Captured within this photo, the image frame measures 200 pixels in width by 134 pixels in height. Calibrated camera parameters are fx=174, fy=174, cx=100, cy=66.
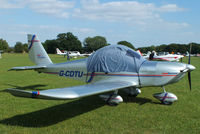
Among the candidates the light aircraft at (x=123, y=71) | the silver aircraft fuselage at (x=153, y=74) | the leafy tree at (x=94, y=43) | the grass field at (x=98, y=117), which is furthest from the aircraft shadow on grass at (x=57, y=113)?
the leafy tree at (x=94, y=43)

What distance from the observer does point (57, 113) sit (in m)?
5.34

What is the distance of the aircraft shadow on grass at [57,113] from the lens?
4598mm

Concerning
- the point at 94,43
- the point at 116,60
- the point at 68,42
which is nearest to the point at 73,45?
the point at 68,42

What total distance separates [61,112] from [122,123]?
2.00 metres

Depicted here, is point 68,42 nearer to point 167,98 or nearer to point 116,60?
point 116,60

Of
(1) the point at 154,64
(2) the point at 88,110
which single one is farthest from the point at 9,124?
(1) the point at 154,64

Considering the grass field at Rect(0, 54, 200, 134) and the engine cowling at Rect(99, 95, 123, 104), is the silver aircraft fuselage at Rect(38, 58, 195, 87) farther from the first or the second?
the grass field at Rect(0, 54, 200, 134)

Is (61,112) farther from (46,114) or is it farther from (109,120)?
(109,120)

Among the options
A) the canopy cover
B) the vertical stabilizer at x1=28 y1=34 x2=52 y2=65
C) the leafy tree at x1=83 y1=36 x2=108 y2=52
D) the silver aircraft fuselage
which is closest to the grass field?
the silver aircraft fuselage

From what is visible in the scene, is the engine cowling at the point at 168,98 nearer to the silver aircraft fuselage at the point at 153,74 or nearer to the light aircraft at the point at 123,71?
the light aircraft at the point at 123,71

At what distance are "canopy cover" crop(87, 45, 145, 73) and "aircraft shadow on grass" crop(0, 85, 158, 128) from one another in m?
1.28

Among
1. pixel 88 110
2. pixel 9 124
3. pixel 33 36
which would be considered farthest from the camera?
pixel 33 36

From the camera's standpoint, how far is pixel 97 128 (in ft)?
13.9

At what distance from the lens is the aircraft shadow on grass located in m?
4.60
